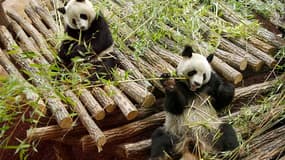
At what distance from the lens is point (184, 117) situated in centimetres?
384

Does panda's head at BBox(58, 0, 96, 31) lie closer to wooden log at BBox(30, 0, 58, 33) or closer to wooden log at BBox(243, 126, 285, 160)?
wooden log at BBox(30, 0, 58, 33)

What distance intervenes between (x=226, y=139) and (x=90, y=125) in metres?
1.07

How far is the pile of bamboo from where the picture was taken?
3895 millimetres

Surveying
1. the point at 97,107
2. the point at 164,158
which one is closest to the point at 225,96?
the point at 164,158

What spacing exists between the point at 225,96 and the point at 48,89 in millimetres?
1394

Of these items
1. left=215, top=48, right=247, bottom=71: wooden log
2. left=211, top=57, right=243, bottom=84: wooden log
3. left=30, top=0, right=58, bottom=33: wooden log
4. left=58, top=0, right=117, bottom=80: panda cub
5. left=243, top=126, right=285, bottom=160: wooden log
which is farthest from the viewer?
left=30, top=0, right=58, bottom=33: wooden log

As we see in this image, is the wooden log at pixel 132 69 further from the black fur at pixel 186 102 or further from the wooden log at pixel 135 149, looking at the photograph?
the wooden log at pixel 135 149

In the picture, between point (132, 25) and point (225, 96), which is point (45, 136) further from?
point (132, 25)

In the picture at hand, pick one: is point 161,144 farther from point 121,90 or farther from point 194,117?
point 121,90

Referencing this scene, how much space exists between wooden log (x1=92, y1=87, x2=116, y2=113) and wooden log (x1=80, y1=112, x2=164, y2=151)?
0.64 ft

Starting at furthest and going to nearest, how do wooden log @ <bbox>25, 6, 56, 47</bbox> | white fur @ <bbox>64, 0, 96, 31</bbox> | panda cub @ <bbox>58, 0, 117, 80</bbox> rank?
1. wooden log @ <bbox>25, 6, 56, 47</bbox>
2. white fur @ <bbox>64, 0, 96, 31</bbox>
3. panda cub @ <bbox>58, 0, 117, 80</bbox>

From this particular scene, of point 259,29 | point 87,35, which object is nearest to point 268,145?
point 259,29

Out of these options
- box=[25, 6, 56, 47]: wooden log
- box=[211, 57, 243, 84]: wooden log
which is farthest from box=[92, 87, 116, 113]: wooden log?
box=[25, 6, 56, 47]: wooden log

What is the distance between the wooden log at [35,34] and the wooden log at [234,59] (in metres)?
1.65
